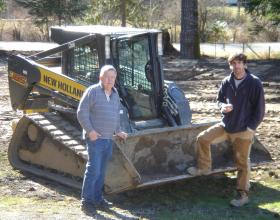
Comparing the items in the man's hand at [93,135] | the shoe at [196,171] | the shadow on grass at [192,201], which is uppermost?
the man's hand at [93,135]

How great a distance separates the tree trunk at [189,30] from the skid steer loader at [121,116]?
15.4 m

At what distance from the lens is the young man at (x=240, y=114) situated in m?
7.44

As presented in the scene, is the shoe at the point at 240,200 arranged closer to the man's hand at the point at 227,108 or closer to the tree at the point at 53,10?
the man's hand at the point at 227,108

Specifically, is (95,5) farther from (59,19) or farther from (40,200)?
(40,200)

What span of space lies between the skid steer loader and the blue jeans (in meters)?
0.33

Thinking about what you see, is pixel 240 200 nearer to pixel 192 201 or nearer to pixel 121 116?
pixel 192 201

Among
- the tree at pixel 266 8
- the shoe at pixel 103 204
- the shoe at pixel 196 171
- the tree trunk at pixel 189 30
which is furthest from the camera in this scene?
the tree trunk at pixel 189 30

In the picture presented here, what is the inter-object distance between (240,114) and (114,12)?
2784cm

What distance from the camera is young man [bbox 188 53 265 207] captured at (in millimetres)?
7438

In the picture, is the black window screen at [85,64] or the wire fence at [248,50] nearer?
the black window screen at [85,64]

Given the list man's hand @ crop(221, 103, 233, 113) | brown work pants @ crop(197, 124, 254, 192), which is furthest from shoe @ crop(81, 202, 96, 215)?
man's hand @ crop(221, 103, 233, 113)

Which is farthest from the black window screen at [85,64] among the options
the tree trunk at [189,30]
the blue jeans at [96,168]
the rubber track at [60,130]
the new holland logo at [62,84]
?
the tree trunk at [189,30]

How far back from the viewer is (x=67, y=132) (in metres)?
9.01

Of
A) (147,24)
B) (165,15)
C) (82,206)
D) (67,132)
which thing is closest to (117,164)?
(82,206)
